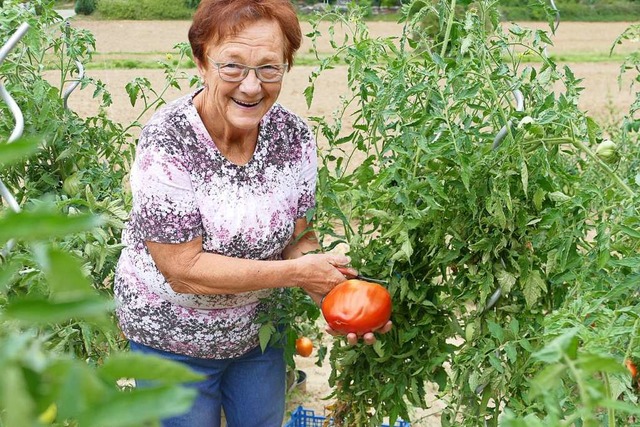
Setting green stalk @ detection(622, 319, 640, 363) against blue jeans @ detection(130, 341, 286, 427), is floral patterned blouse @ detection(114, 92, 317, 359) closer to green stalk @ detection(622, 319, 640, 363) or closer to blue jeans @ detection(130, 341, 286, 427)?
blue jeans @ detection(130, 341, 286, 427)

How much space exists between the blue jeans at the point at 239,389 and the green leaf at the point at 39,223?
60.6 inches

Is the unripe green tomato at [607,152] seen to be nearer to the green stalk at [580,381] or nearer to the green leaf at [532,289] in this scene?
the green leaf at [532,289]

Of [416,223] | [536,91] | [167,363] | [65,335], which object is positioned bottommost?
[65,335]

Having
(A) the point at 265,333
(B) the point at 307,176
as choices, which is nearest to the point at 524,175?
(B) the point at 307,176

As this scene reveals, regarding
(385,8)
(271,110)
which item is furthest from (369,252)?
(385,8)

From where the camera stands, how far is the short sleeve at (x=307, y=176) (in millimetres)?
1872

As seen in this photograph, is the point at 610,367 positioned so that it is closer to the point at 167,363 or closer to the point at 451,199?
the point at 167,363

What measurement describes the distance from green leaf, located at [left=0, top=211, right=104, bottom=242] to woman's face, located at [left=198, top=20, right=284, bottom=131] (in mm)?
1354

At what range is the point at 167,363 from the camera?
0.36m

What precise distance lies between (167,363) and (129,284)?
1.51 metres

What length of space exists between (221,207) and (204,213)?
4 centimetres

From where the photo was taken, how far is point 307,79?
1010 cm

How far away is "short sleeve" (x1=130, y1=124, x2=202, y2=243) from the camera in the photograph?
1661 millimetres

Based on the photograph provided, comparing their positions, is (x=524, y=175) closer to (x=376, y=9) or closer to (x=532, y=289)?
(x=532, y=289)
